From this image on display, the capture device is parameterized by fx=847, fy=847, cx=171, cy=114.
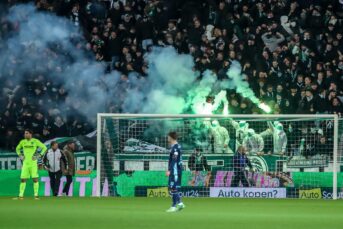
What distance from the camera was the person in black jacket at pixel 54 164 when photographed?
22500 millimetres

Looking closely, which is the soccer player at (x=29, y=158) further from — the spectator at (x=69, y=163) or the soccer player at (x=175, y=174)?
the soccer player at (x=175, y=174)

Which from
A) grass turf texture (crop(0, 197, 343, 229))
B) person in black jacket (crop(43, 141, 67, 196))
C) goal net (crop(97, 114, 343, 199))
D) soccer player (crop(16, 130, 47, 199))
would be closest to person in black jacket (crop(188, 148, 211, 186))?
goal net (crop(97, 114, 343, 199))

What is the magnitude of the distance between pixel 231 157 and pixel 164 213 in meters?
6.48

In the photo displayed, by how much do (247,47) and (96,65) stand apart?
440 cm

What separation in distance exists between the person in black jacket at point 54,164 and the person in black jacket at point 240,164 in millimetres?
4513

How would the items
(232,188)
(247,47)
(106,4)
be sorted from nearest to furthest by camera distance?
(232,188)
(247,47)
(106,4)

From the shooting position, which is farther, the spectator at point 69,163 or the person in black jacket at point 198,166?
the spectator at point 69,163

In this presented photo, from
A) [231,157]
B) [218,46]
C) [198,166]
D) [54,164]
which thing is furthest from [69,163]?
[218,46]

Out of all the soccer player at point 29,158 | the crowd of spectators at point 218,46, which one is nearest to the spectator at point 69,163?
the crowd of spectators at point 218,46

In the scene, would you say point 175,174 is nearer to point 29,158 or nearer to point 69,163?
point 29,158

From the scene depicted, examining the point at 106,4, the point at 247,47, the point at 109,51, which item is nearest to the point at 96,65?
the point at 109,51

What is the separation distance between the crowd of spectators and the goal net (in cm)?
57

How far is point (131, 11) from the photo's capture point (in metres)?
25.3

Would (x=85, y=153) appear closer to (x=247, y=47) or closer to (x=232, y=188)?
(x=232, y=188)
